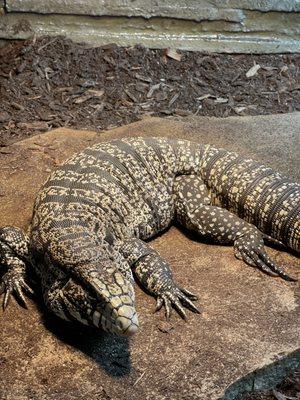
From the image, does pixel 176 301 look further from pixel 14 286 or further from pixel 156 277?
pixel 14 286

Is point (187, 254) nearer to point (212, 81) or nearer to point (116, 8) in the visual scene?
point (212, 81)

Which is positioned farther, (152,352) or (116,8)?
(116,8)

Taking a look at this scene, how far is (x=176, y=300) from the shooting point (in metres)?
6.04

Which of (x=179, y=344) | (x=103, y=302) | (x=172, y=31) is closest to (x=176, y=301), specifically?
(x=179, y=344)

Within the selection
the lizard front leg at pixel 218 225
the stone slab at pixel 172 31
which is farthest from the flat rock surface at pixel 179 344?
the stone slab at pixel 172 31

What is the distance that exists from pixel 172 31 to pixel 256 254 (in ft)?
19.7

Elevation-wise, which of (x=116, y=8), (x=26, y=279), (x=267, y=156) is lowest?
(x=26, y=279)

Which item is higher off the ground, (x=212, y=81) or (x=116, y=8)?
(x=116, y=8)

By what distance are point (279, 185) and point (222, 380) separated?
266cm

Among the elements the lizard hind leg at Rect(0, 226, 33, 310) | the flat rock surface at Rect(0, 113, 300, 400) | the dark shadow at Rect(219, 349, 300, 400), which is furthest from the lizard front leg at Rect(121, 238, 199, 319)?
the lizard hind leg at Rect(0, 226, 33, 310)

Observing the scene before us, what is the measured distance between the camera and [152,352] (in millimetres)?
5469

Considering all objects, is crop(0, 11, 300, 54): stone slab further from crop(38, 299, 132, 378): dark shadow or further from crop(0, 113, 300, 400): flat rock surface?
crop(38, 299, 132, 378): dark shadow

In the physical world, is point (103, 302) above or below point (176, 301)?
above

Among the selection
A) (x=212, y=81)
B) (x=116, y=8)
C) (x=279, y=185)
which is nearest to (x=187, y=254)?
(x=279, y=185)
